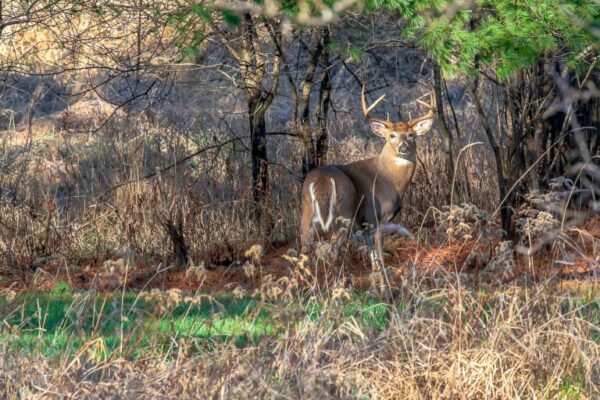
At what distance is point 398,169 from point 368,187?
0.46 meters

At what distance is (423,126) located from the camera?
42.2 feet

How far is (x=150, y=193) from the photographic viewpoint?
42.4 feet

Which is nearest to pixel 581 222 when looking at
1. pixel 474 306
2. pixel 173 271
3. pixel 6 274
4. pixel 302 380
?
pixel 173 271

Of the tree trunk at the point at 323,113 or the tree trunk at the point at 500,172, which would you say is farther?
the tree trunk at the point at 323,113

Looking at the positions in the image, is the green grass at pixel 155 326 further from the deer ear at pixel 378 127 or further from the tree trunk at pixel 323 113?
the deer ear at pixel 378 127

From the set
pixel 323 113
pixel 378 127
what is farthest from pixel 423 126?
pixel 323 113

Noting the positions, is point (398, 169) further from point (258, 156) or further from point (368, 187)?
point (258, 156)

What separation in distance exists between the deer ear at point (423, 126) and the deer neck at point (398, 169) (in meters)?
0.25

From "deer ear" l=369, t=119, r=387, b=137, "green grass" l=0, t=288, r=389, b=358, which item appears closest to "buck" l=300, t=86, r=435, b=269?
"deer ear" l=369, t=119, r=387, b=137

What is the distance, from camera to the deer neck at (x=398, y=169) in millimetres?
12859

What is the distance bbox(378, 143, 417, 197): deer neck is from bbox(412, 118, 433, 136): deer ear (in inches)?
9.9

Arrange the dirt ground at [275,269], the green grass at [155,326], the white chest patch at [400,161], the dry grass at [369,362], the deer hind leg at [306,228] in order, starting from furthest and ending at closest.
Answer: the white chest patch at [400,161], the deer hind leg at [306,228], the dirt ground at [275,269], the green grass at [155,326], the dry grass at [369,362]

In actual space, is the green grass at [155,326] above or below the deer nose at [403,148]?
below

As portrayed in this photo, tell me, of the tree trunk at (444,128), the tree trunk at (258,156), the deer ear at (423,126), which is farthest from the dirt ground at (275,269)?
the deer ear at (423,126)
